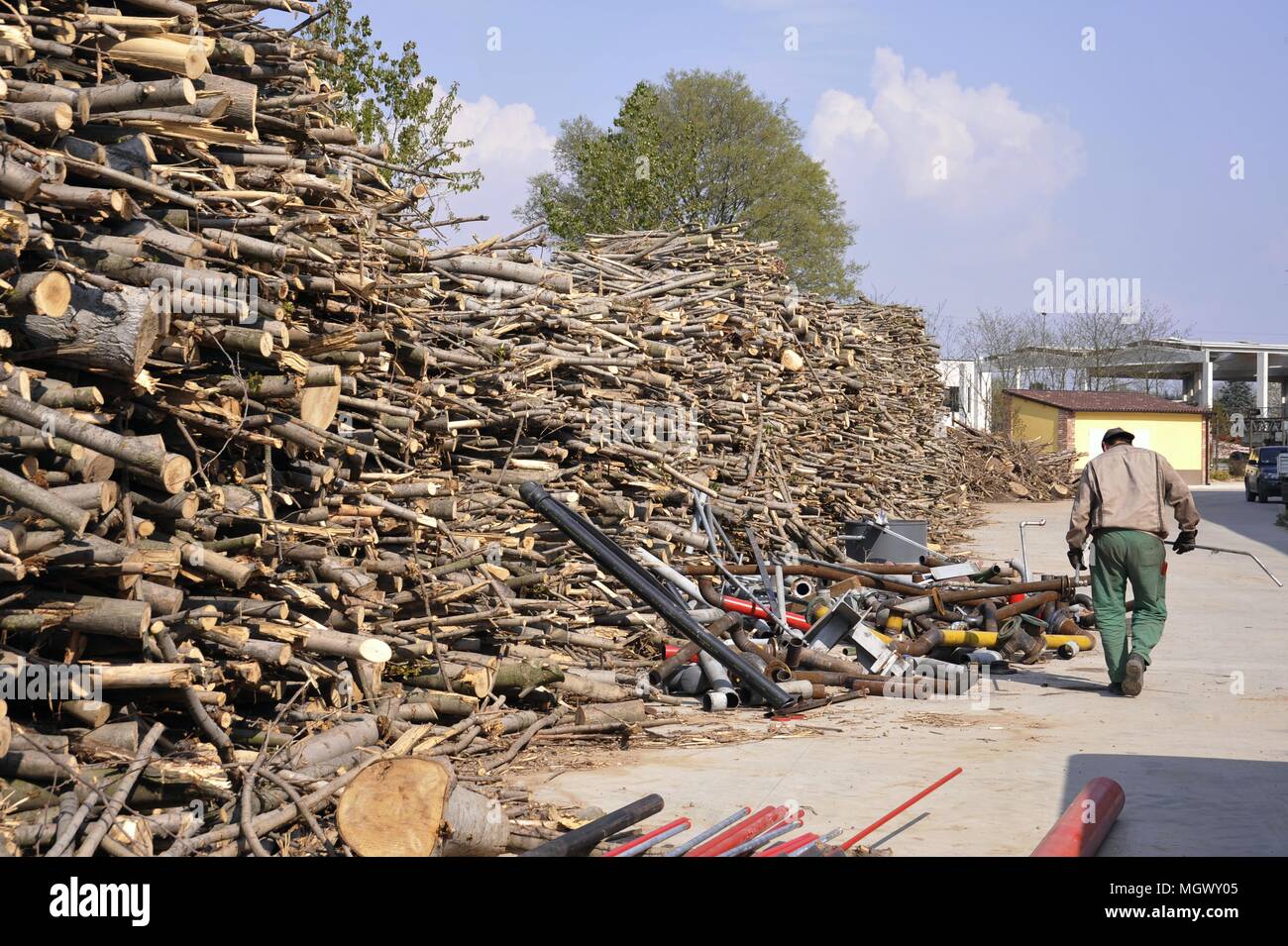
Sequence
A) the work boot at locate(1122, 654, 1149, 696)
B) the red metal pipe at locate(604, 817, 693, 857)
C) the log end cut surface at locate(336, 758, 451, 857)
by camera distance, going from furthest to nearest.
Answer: the work boot at locate(1122, 654, 1149, 696) → the red metal pipe at locate(604, 817, 693, 857) → the log end cut surface at locate(336, 758, 451, 857)

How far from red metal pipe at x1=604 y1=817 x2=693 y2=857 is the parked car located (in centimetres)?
3359

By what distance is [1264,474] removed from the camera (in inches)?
1396

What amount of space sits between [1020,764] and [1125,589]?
2811 mm

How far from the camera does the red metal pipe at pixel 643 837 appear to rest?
517 centimetres

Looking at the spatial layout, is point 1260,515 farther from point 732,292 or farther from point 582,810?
point 582,810

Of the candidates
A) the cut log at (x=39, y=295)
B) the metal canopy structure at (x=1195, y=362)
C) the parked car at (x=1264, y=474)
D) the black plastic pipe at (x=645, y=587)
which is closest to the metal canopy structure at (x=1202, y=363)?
the metal canopy structure at (x=1195, y=362)

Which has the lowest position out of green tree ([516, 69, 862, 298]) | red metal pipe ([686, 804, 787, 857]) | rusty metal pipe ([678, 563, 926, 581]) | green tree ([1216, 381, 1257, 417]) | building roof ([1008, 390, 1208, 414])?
red metal pipe ([686, 804, 787, 857])

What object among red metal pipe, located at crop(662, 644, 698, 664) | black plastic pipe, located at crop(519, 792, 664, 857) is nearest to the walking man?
red metal pipe, located at crop(662, 644, 698, 664)

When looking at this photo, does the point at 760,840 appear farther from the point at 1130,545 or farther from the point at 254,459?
the point at 1130,545

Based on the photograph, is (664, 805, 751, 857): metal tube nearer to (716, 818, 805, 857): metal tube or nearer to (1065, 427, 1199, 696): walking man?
(716, 818, 805, 857): metal tube

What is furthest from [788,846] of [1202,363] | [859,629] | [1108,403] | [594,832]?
[1202,363]

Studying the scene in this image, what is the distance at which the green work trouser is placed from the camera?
9.35m
